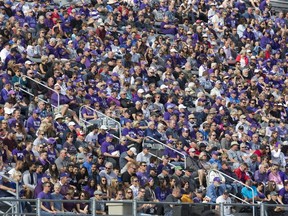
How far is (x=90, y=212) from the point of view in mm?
23750

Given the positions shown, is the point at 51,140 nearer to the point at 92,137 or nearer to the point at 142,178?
the point at 92,137

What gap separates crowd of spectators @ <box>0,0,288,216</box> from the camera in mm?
27172

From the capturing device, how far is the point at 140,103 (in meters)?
32.0

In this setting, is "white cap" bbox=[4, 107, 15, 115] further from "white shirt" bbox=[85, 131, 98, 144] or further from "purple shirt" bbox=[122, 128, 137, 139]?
"purple shirt" bbox=[122, 128, 137, 139]

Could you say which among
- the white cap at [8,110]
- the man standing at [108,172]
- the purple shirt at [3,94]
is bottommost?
the man standing at [108,172]

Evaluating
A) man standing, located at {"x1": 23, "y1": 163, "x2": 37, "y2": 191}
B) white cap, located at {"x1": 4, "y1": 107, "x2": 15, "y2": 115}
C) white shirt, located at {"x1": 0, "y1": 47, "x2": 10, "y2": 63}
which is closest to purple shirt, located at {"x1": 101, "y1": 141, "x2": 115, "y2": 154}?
white cap, located at {"x1": 4, "y1": 107, "x2": 15, "y2": 115}

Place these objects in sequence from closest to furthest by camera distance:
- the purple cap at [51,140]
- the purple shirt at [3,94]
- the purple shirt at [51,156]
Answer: the purple shirt at [51,156]
the purple cap at [51,140]
the purple shirt at [3,94]

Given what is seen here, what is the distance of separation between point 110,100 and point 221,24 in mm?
9232

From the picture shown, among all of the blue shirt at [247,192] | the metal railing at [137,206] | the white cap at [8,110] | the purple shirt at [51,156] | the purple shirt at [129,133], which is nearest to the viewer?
the metal railing at [137,206]

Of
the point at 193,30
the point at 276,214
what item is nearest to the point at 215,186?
the point at 276,214

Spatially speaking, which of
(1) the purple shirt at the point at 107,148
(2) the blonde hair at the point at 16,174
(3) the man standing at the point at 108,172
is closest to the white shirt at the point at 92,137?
(1) the purple shirt at the point at 107,148

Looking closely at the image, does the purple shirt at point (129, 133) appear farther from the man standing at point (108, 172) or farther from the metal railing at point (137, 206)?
the metal railing at point (137, 206)

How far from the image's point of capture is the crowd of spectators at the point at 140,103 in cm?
2717

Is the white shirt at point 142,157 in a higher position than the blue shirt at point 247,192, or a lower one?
higher
